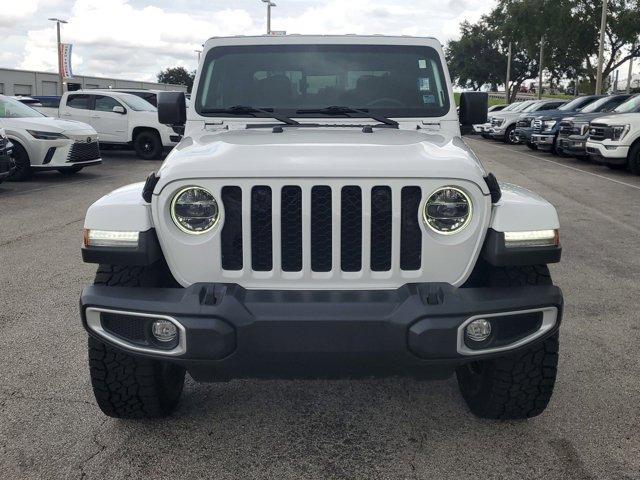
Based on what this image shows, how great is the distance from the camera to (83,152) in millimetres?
12891

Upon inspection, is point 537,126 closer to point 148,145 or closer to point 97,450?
point 148,145

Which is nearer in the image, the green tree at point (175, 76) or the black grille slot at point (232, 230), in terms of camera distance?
the black grille slot at point (232, 230)

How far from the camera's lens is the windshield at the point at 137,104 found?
17.1 meters

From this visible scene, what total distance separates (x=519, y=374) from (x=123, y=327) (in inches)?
66.2

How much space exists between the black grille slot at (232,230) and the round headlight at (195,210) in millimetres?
47

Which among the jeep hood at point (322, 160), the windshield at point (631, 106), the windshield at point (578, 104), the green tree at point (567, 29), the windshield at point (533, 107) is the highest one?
the green tree at point (567, 29)

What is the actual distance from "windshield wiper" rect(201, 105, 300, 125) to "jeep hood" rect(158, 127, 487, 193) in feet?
2.30

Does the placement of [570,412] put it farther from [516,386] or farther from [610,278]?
[610,278]

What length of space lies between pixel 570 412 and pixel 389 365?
1.24m

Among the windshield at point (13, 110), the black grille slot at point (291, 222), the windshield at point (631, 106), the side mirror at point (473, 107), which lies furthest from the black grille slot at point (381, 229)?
the windshield at point (631, 106)

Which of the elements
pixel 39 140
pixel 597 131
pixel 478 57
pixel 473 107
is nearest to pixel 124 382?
pixel 473 107

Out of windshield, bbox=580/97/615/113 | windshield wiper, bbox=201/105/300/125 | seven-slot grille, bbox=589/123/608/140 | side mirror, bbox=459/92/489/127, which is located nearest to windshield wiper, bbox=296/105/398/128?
windshield wiper, bbox=201/105/300/125

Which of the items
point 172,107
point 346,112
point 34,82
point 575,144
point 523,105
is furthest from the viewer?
point 34,82

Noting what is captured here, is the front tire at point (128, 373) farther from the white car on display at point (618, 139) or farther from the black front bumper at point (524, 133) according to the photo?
the black front bumper at point (524, 133)
